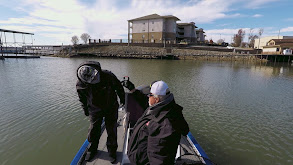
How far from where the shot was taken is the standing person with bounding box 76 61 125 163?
3.67 metres

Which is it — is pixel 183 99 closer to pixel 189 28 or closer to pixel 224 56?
pixel 224 56

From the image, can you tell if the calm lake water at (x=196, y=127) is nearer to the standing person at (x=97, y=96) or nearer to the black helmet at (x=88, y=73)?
the standing person at (x=97, y=96)

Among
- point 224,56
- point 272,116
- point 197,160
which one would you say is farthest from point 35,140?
point 224,56

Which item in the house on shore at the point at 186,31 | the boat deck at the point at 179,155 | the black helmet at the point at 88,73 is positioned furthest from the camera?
the house on shore at the point at 186,31

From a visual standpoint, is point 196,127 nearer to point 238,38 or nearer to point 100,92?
point 100,92

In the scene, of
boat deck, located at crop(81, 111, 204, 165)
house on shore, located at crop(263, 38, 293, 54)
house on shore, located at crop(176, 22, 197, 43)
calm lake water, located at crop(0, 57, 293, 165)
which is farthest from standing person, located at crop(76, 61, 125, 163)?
house on shore, located at crop(176, 22, 197, 43)

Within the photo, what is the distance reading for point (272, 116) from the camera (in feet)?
33.4

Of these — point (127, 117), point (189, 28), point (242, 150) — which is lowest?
point (242, 150)

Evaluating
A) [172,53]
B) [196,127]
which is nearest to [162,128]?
[196,127]

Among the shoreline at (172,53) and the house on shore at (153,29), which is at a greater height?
the house on shore at (153,29)

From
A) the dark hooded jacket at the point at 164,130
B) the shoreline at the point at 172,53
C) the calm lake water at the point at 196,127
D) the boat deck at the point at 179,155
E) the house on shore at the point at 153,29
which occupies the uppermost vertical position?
the house on shore at the point at 153,29

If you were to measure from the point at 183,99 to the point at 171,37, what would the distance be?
62.6 meters

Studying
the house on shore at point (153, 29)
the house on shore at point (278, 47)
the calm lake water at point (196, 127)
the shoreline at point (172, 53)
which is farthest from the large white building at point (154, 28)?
the calm lake water at point (196, 127)

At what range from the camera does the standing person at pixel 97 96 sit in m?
3.67
